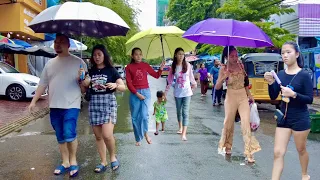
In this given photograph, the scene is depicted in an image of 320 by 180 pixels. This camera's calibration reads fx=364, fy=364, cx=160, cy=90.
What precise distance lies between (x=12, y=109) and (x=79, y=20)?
28.8 feet

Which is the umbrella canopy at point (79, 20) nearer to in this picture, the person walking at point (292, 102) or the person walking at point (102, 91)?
the person walking at point (102, 91)

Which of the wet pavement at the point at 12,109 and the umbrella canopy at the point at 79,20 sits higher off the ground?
the umbrella canopy at the point at 79,20

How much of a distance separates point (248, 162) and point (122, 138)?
10.9ft

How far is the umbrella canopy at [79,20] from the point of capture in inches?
194

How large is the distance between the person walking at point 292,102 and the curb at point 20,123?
653 cm

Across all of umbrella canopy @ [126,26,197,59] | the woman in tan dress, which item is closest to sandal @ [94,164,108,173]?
the woman in tan dress

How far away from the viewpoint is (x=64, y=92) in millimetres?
5230

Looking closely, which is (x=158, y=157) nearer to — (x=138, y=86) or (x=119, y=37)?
(x=138, y=86)

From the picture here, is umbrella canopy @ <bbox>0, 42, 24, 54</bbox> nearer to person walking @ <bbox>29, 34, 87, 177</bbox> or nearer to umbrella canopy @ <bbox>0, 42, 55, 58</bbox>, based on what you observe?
umbrella canopy @ <bbox>0, 42, 55, 58</bbox>

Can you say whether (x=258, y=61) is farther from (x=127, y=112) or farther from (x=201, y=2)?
(x=201, y=2)

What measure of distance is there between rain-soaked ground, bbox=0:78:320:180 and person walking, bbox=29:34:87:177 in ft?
1.98

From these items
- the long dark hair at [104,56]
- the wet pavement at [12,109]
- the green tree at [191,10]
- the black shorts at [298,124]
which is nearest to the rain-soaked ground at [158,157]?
the black shorts at [298,124]

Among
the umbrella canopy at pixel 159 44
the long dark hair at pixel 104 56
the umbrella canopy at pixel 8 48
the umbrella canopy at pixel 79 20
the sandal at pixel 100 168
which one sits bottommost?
the sandal at pixel 100 168

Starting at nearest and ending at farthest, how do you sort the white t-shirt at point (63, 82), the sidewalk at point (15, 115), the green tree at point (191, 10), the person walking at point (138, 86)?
the white t-shirt at point (63, 82) → the person walking at point (138, 86) → the sidewalk at point (15, 115) → the green tree at point (191, 10)
